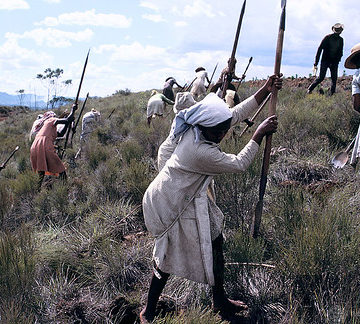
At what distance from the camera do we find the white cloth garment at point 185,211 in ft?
9.32

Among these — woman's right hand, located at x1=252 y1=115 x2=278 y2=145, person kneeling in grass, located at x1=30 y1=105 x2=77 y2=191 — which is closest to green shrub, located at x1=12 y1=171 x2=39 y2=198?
person kneeling in grass, located at x1=30 y1=105 x2=77 y2=191

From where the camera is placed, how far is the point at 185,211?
2.92 meters

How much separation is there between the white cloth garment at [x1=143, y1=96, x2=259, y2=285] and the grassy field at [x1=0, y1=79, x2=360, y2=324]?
1.20 ft

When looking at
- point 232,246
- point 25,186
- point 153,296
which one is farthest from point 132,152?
point 153,296

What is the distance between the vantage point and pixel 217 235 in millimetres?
3068

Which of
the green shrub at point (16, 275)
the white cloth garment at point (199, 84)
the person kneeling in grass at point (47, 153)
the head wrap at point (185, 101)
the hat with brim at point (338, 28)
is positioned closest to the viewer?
the green shrub at point (16, 275)

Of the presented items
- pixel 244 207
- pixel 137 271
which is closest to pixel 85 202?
pixel 137 271

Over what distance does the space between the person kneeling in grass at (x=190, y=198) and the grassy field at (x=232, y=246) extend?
33cm

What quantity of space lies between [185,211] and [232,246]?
90 cm

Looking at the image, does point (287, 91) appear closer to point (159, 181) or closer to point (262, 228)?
point (262, 228)

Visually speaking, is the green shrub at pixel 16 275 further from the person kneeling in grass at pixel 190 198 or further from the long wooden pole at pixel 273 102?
the long wooden pole at pixel 273 102

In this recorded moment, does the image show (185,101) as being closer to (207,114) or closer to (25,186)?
(207,114)

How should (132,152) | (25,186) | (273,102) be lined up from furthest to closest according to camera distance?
(132,152)
(25,186)
(273,102)

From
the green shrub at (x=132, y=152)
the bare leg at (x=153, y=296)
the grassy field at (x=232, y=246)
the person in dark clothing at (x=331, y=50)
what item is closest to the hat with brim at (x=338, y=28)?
the person in dark clothing at (x=331, y=50)
